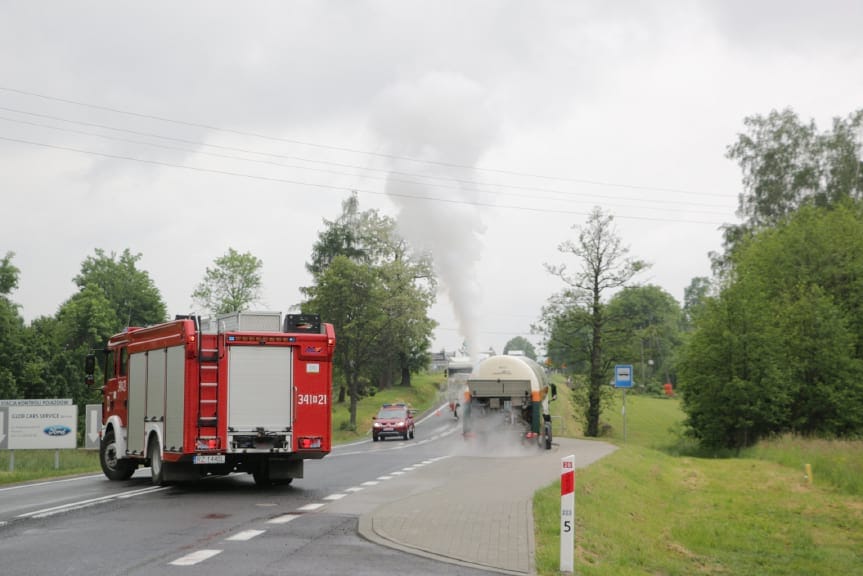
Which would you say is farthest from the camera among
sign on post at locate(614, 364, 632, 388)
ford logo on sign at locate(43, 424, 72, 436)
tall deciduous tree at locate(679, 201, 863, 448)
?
tall deciduous tree at locate(679, 201, 863, 448)

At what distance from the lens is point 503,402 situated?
33062 mm

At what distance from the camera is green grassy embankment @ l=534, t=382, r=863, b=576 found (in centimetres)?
1199

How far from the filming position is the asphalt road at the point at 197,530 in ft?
31.0

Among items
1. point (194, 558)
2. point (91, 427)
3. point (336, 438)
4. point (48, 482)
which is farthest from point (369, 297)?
point (194, 558)

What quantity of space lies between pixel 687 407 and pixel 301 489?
90.2 feet

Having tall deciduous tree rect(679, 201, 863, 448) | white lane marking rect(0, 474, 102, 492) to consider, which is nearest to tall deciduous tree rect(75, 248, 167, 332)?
tall deciduous tree rect(679, 201, 863, 448)

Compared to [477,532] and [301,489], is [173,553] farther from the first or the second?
[301,489]

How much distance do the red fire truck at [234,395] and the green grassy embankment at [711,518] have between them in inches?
174

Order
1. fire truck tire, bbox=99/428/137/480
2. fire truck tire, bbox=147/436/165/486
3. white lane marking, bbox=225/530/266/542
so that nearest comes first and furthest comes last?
white lane marking, bbox=225/530/266/542 → fire truck tire, bbox=147/436/165/486 → fire truck tire, bbox=99/428/137/480

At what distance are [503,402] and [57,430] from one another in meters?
13.5

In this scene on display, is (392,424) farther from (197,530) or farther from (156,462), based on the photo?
(197,530)

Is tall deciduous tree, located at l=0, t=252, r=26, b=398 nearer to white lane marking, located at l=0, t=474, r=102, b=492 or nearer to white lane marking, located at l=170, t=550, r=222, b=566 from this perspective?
white lane marking, located at l=0, t=474, r=102, b=492

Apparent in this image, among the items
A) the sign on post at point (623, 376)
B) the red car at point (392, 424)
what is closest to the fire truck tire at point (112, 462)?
the sign on post at point (623, 376)

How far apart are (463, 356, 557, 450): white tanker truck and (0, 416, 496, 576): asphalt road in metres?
12.7
